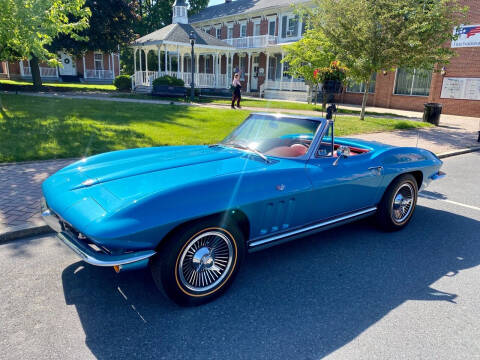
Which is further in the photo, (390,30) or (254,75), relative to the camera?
(254,75)

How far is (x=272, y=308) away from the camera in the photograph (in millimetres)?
2902

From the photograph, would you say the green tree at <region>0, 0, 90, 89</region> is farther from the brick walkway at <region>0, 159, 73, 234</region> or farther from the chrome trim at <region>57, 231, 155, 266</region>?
the chrome trim at <region>57, 231, 155, 266</region>

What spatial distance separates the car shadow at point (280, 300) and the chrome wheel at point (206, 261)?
199 mm

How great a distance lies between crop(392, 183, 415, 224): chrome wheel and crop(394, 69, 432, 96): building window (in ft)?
68.6

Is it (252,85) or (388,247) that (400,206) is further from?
(252,85)

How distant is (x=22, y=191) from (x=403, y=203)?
5296 millimetres

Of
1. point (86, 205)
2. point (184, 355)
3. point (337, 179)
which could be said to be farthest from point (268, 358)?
point (337, 179)

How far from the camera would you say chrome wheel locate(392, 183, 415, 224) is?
4.46 metres

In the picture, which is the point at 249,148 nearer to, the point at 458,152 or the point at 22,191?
the point at 22,191

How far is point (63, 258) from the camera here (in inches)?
143

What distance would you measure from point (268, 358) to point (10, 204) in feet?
13.5

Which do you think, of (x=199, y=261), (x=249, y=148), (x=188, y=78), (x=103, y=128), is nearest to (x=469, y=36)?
(x=188, y=78)

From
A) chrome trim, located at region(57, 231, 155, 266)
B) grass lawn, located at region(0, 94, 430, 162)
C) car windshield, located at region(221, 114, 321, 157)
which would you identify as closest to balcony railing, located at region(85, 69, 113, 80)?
grass lawn, located at region(0, 94, 430, 162)

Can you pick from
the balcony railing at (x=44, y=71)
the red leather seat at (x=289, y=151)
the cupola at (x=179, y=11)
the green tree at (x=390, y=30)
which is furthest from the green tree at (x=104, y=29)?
the red leather seat at (x=289, y=151)
